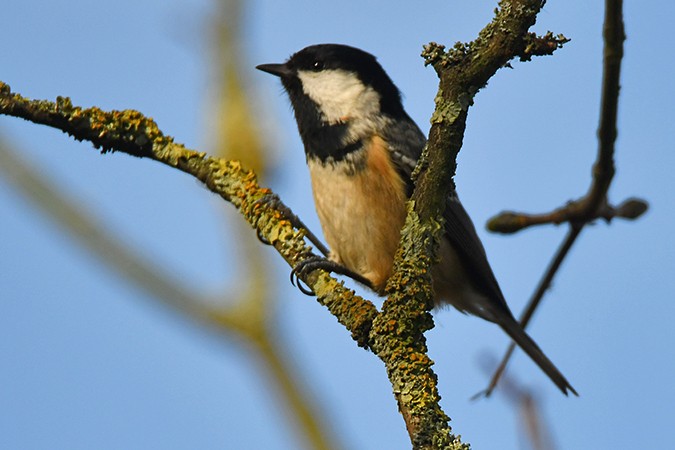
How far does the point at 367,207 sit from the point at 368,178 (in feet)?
0.55

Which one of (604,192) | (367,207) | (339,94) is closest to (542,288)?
(604,192)

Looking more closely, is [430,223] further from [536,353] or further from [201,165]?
[536,353]

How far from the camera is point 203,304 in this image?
4.14m

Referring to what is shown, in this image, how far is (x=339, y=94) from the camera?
215 inches

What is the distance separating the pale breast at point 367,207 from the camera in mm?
4977

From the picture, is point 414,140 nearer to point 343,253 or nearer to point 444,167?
point 343,253

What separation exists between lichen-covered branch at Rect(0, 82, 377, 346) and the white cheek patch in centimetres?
153

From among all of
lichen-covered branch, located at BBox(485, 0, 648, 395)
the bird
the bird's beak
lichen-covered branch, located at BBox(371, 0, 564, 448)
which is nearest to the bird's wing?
the bird

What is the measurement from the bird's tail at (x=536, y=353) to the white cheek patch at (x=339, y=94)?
5.87ft

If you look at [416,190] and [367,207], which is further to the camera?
[367,207]

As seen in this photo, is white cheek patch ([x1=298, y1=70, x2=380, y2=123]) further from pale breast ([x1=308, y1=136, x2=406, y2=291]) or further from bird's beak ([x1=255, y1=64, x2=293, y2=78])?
pale breast ([x1=308, y1=136, x2=406, y2=291])

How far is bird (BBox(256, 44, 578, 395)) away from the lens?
500 centimetres

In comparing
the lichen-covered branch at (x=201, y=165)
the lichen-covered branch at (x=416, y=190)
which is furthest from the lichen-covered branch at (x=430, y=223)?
the lichen-covered branch at (x=201, y=165)

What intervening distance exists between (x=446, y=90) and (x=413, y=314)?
79 cm
